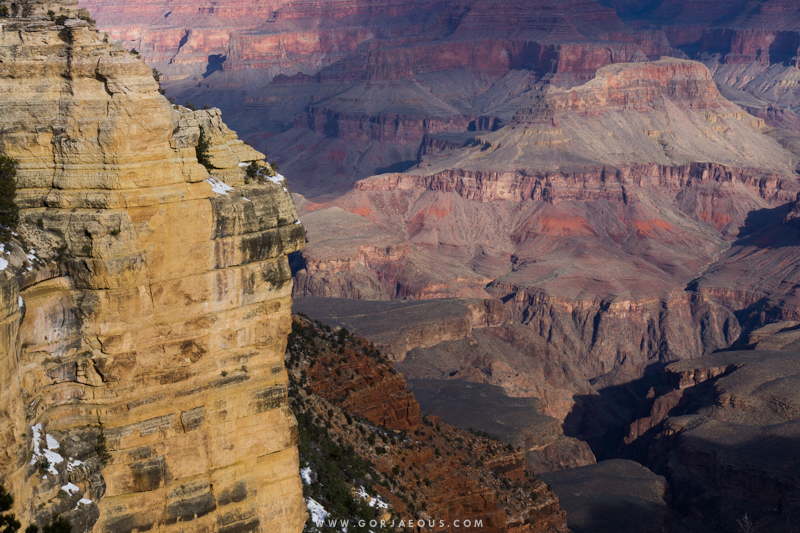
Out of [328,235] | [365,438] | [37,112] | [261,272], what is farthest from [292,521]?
[328,235]

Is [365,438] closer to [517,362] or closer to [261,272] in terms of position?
[261,272]

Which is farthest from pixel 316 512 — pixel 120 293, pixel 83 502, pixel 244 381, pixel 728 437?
pixel 728 437

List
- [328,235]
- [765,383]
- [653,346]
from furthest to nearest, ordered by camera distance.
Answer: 1. [328,235]
2. [653,346]
3. [765,383]

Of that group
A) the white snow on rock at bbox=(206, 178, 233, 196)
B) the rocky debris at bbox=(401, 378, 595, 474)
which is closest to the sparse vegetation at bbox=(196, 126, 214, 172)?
the white snow on rock at bbox=(206, 178, 233, 196)

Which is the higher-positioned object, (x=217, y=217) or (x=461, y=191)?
(x=217, y=217)

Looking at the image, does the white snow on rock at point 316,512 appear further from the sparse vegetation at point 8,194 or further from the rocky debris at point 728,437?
the rocky debris at point 728,437

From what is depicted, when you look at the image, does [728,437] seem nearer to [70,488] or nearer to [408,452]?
[408,452]

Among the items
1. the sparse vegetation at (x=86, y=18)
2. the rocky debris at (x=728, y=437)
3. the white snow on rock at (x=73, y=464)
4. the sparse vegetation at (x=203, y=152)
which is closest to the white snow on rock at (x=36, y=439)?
the white snow on rock at (x=73, y=464)
